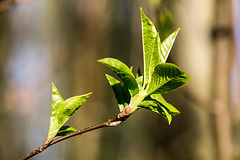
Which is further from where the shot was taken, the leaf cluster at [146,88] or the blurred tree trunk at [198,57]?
the blurred tree trunk at [198,57]

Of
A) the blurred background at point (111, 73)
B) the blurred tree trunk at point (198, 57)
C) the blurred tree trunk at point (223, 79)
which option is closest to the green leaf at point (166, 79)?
the blurred background at point (111, 73)

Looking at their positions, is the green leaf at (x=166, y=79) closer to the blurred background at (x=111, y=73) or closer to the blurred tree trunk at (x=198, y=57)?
the blurred background at (x=111, y=73)

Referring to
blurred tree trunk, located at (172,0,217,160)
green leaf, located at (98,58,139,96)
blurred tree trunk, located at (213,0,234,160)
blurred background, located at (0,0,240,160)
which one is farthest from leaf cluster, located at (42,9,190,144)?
blurred tree trunk, located at (172,0,217,160)

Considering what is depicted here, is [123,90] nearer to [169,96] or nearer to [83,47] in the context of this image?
[169,96]

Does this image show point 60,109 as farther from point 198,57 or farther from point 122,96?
point 198,57

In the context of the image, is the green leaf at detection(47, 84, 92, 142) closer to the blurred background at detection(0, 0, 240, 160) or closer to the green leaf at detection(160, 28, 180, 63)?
the green leaf at detection(160, 28, 180, 63)

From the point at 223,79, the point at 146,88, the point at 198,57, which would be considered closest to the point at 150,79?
the point at 146,88
